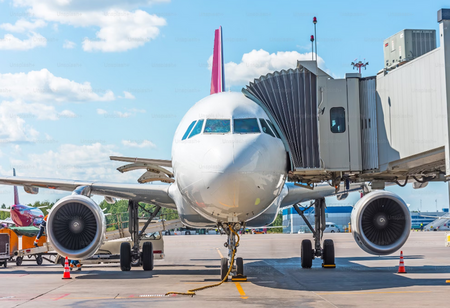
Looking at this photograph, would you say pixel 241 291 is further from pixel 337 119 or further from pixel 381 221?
pixel 337 119

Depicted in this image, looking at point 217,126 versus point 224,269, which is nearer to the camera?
point 217,126

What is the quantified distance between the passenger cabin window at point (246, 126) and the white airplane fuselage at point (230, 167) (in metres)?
0.09

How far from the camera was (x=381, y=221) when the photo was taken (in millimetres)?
13016

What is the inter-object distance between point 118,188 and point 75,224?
8.60 ft

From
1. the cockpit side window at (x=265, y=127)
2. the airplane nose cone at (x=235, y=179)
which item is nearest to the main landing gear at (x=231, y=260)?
the airplane nose cone at (x=235, y=179)

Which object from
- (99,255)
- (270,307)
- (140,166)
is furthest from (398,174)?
(99,255)

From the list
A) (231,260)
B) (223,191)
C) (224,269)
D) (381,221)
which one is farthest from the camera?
(381,221)

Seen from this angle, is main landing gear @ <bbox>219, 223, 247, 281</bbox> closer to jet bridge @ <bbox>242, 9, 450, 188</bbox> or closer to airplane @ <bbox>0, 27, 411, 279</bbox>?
airplane @ <bbox>0, 27, 411, 279</bbox>

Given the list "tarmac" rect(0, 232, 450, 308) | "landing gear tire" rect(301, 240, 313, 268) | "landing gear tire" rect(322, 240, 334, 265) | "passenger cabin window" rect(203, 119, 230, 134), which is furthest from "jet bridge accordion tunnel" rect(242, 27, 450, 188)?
A: "landing gear tire" rect(322, 240, 334, 265)

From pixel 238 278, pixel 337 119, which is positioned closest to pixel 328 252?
pixel 238 278

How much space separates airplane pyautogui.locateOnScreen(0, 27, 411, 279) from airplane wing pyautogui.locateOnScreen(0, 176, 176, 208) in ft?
0.10

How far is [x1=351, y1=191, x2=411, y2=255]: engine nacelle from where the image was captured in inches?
505

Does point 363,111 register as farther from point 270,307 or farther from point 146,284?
point 146,284

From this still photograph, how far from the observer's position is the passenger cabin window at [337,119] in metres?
12.6
